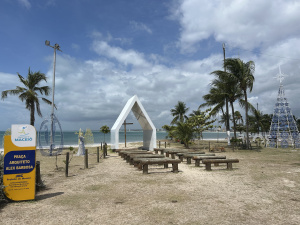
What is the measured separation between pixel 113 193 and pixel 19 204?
240cm

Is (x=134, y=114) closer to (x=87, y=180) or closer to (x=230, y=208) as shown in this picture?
(x=87, y=180)

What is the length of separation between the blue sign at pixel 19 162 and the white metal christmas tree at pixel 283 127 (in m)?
24.2

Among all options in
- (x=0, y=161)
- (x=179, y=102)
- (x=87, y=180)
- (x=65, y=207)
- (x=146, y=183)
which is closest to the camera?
(x=65, y=207)

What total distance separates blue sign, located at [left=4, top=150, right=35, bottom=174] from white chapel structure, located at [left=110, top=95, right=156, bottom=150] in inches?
441

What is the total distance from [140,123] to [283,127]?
16.2 metres

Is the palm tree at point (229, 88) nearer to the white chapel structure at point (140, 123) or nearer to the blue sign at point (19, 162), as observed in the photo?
the white chapel structure at point (140, 123)

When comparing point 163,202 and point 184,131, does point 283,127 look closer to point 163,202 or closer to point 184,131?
point 184,131

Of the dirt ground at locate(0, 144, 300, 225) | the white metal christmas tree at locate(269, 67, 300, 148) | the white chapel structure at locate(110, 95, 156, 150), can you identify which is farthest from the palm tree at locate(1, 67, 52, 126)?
the white metal christmas tree at locate(269, 67, 300, 148)

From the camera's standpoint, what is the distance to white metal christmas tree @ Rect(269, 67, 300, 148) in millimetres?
22688

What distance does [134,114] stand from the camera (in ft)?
69.4

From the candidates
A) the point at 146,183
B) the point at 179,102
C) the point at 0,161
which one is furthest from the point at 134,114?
the point at 179,102

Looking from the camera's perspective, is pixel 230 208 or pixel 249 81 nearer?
pixel 230 208

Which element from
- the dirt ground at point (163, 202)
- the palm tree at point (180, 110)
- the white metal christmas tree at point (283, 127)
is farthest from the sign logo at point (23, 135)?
the palm tree at point (180, 110)

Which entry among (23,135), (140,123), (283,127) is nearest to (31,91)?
(140,123)
